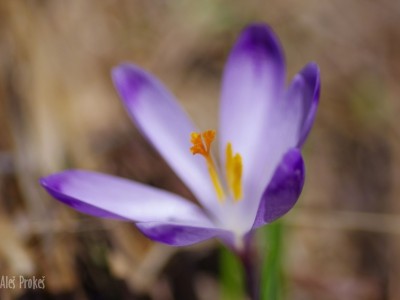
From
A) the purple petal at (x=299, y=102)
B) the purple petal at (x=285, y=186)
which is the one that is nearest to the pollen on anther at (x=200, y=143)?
the purple petal at (x=299, y=102)

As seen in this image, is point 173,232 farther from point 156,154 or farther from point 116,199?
point 156,154

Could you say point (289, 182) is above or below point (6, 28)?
below

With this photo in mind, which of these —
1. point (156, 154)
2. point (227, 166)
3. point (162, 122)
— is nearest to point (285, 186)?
point (227, 166)

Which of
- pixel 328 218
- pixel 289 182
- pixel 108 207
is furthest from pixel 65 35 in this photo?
pixel 289 182

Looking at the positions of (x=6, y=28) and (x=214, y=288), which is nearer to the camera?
(x=214, y=288)

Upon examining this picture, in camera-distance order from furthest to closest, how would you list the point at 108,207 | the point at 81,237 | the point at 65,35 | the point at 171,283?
the point at 65,35
the point at 171,283
the point at 81,237
the point at 108,207

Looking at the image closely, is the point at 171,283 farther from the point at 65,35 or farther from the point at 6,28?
the point at 65,35

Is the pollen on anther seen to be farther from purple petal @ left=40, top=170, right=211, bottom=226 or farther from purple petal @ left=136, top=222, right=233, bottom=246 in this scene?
purple petal @ left=136, top=222, right=233, bottom=246
